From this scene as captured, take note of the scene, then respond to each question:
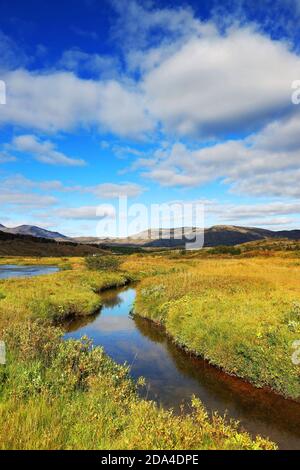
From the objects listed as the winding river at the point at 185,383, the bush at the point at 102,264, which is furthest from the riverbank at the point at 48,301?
the bush at the point at 102,264

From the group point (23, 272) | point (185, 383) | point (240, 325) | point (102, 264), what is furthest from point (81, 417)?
point (23, 272)

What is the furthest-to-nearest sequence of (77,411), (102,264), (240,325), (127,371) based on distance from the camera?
(102,264) → (240,325) → (127,371) → (77,411)

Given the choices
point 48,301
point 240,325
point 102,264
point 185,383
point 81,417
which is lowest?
point 185,383

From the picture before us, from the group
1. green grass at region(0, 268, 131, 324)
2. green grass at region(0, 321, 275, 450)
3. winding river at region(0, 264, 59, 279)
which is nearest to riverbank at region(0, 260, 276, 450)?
green grass at region(0, 321, 275, 450)

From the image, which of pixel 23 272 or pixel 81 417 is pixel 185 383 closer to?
pixel 81 417

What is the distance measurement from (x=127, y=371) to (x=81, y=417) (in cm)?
450

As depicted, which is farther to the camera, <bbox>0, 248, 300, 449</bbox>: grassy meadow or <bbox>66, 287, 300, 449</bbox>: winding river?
<bbox>66, 287, 300, 449</bbox>: winding river

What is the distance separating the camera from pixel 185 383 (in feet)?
47.4

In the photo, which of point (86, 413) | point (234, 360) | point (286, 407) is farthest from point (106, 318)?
point (86, 413)

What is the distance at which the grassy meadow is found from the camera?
726 centimetres

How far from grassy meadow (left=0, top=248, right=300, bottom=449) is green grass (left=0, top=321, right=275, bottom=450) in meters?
0.02

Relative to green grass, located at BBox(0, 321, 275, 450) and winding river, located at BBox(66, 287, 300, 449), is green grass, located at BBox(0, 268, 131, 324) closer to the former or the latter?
winding river, located at BBox(66, 287, 300, 449)

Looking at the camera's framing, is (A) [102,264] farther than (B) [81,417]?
Yes
